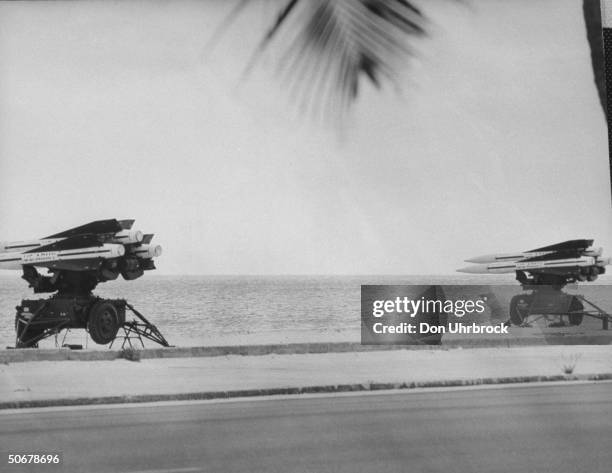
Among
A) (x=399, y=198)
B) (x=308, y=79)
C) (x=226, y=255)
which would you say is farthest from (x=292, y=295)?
(x=308, y=79)

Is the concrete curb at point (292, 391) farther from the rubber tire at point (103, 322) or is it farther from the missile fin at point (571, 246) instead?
the missile fin at point (571, 246)

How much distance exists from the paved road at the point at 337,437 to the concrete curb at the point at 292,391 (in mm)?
29

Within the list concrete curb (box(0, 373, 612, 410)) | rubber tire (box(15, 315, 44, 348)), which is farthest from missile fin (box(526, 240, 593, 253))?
rubber tire (box(15, 315, 44, 348))

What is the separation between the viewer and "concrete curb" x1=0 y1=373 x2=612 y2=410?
258cm

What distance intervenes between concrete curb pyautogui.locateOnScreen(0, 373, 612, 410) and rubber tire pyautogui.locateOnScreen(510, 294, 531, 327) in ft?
0.50

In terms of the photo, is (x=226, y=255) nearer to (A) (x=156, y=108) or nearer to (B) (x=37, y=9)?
(A) (x=156, y=108)

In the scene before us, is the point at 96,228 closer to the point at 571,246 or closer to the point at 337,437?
the point at 337,437

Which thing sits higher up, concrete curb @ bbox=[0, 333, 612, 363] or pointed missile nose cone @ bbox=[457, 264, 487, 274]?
pointed missile nose cone @ bbox=[457, 264, 487, 274]

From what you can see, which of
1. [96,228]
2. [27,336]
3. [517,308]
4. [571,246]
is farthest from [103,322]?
[571,246]

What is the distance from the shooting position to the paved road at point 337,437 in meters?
2.46

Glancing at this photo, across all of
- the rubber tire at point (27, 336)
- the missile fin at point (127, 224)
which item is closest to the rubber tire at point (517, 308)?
the missile fin at point (127, 224)

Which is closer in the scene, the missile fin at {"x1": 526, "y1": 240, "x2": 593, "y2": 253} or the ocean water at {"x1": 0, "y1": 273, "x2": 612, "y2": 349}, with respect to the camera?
the ocean water at {"x1": 0, "y1": 273, "x2": 612, "y2": 349}

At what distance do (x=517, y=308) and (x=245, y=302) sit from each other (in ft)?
2.60

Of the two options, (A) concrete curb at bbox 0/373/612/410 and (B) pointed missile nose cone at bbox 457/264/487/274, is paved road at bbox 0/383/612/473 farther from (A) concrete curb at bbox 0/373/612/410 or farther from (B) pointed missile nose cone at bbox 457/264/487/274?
(B) pointed missile nose cone at bbox 457/264/487/274
